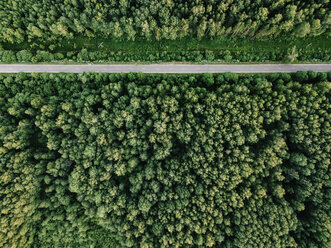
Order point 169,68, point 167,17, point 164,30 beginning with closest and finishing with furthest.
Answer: point 167,17 < point 164,30 < point 169,68

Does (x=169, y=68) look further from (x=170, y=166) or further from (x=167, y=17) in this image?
(x=170, y=166)

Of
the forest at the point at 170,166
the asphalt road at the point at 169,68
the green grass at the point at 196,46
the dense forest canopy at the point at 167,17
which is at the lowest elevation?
the forest at the point at 170,166

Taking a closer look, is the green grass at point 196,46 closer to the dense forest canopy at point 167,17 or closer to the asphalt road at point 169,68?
the asphalt road at point 169,68

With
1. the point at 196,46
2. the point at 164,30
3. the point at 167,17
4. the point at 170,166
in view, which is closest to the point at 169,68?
the point at 196,46

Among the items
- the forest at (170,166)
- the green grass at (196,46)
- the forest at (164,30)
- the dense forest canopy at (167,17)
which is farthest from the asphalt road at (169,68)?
the dense forest canopy at (167,17)

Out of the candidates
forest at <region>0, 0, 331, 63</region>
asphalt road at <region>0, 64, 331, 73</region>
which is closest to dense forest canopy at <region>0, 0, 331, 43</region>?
forest at <region>0, 0, 331, 63</region>

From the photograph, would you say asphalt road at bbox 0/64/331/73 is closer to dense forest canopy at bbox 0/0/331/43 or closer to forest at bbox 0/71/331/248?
forest at bbox 0/71/331/248
